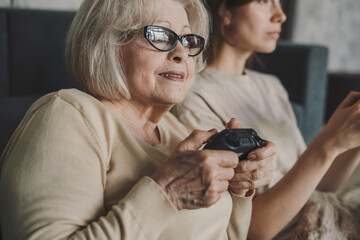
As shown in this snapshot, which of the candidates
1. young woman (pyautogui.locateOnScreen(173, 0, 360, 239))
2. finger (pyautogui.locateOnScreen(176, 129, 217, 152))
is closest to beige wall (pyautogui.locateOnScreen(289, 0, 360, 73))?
young woman (pyautogui.locateOnScreen(173, 0, 360, 239))

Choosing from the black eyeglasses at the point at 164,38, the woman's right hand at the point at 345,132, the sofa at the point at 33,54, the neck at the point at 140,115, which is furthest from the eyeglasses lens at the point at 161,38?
the sofa at the point at 33,54

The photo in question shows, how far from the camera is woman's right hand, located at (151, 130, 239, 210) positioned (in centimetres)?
74

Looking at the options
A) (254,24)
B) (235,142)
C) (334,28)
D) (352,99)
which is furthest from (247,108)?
(334,28)

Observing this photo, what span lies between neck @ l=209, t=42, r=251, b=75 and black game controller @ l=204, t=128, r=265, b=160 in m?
0.70

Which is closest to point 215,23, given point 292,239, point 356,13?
point 292,239

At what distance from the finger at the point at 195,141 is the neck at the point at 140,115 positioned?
177 mm

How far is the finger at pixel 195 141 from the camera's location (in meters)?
0.80

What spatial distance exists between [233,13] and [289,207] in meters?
0.75

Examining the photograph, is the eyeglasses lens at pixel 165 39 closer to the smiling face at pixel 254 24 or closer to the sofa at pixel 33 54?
the smiling face at pixel 254 24

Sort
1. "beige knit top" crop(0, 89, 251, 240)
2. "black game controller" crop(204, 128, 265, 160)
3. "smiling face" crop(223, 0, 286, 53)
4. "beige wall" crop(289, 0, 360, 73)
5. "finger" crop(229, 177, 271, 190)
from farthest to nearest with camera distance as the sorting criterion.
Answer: "beige wall" crop(289, 0, 360, 73) < "smiling face" crop(223, 0, 286, 53) < "finger" crop(229, 177, 271, 190) < "black game controller" crop(204, 128, 265, 160) < "beige knit top" crop(0, 89, 251, 240)

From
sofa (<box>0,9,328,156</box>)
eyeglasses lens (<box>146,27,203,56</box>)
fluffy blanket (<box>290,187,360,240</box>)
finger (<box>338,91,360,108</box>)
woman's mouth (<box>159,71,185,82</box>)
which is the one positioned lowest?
fluffy blanket (<box>290,187,360,240</box>)

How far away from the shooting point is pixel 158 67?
900mm

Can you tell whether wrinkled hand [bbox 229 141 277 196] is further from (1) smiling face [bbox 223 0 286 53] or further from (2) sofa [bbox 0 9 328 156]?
(2) sofa [bbox 0 9 328 156]

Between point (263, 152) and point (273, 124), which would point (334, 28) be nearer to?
point (273, 124)
